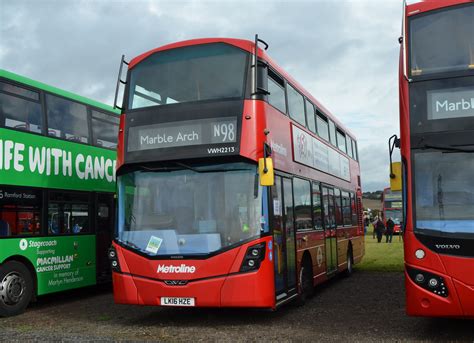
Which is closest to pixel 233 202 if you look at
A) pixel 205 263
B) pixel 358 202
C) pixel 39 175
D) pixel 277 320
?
pixel 205 263

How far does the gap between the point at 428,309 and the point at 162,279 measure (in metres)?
3.84

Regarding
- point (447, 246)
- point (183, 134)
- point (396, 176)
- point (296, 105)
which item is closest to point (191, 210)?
point (183, 134)

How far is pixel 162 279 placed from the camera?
8.56m

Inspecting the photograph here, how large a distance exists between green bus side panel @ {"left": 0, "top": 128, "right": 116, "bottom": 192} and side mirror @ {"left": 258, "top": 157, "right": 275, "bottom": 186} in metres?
4.72

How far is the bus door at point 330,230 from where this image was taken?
12.8m

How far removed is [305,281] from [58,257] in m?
4.92

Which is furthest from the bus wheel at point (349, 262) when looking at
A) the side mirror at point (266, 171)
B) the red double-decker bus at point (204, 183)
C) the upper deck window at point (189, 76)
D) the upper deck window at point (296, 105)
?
the upper deck window at point (189, 76)

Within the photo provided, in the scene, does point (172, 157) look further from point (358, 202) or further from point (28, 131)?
point (358, 202)

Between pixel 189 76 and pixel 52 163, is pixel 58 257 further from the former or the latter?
pixel 189 76

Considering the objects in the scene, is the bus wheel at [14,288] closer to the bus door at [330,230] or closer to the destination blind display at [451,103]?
the bus door at [330,230]

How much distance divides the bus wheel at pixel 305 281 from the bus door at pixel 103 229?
4.38m

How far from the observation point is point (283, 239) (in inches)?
369

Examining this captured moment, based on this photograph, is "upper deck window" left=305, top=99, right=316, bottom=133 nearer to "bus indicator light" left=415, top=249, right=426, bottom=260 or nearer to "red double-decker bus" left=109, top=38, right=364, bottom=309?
"red double-decker bus" left=109, top=38, right=364, bottom=309

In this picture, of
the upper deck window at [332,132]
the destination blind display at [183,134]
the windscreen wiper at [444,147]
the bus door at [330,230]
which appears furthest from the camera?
the upper deck window at [332,132]
